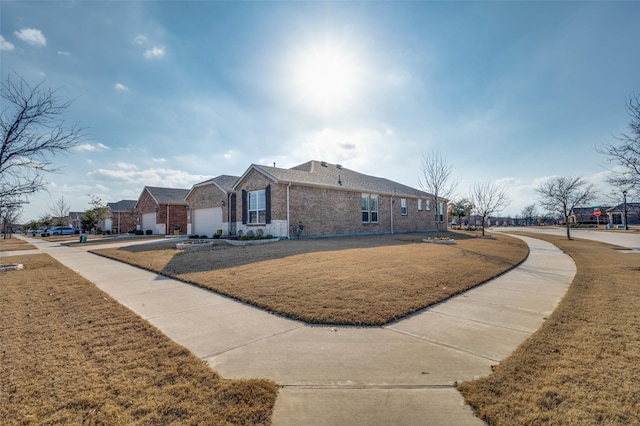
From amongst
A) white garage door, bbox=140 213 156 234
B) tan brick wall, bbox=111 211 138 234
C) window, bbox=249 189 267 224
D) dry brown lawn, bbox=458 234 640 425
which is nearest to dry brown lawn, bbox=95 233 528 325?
dry brown lawn, bbox=458 234 640 425

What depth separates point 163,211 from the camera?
29422mm

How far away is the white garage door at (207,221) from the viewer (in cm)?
2216

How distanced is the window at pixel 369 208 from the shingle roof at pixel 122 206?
33841 mm

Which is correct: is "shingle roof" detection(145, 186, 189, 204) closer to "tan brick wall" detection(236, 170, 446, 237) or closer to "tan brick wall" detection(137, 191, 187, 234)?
"tan brick wall" detection(137, 191, 187, 234)

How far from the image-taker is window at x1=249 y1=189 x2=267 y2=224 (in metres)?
17.8

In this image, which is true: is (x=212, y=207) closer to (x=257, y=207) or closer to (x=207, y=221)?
(x=207, y=221)

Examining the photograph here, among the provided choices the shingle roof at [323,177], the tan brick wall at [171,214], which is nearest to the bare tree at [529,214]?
the shingle roof at [323,177]

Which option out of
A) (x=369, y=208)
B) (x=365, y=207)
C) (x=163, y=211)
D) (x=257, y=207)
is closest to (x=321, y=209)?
(x=257, y=207)

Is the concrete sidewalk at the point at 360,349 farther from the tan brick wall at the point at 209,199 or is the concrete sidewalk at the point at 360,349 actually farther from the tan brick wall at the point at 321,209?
the tan brick wall at the point at 209,199

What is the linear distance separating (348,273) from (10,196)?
10009 mm

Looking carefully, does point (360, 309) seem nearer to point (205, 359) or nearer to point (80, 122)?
point (205, 359)

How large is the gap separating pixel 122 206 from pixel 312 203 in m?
37.5

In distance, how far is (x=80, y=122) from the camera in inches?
300

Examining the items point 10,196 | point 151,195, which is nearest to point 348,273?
point 10,196
